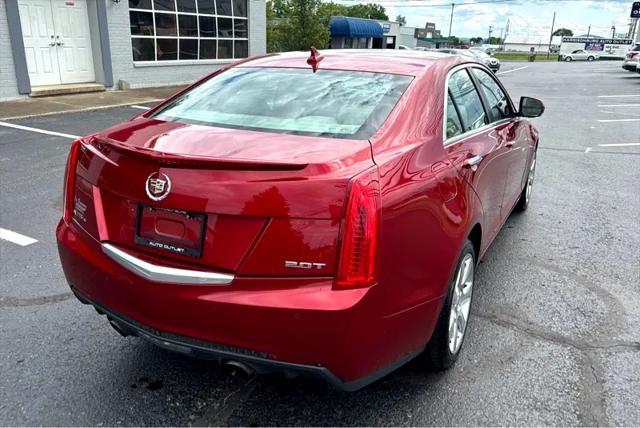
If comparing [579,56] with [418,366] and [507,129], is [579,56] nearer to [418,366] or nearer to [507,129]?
[507,129]

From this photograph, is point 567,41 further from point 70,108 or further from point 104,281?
point 104,281

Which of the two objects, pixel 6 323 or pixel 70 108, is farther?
pixel 70 108

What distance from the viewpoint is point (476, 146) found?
10.2 feet

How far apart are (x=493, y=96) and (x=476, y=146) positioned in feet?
3.72

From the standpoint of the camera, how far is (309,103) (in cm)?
282

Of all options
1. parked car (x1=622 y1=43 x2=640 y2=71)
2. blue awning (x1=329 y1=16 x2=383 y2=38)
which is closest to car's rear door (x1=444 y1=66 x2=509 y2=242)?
parked car (x1=622 y1=43 x2=640 y2=71)

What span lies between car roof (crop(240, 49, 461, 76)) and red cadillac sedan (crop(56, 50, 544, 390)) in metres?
0.16

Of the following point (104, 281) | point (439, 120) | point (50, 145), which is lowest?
point (50, 145)

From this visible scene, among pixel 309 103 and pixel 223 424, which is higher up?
pixel 309 103

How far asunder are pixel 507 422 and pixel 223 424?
1.31 meters

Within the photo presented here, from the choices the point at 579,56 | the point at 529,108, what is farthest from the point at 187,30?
the point at 579,56

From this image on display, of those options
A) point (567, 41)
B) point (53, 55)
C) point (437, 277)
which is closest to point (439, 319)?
point (437, 277)

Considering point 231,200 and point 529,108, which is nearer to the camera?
point 231,200

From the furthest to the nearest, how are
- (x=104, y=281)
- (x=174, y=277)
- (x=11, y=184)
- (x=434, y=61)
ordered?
(x=11, y=184)
(x=434, y=61)
(x=104, y=281)
(x=174, y=277)
